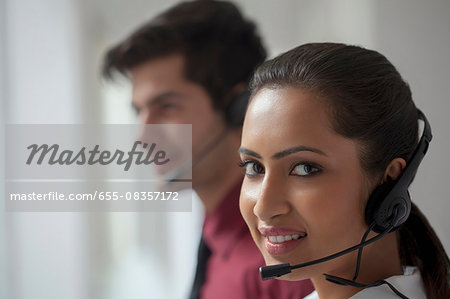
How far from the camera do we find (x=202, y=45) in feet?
4.78

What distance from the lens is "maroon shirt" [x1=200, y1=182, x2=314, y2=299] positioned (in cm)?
110

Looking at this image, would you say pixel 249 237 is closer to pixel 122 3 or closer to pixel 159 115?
pixel 159 115

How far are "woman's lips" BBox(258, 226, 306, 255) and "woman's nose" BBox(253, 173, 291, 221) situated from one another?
2 cm

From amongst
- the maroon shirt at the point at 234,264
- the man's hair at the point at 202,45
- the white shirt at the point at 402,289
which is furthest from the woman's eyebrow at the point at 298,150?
the man's hair at the point at 202,45

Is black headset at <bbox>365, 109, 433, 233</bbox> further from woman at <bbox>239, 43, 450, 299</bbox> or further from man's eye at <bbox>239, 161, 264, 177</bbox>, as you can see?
man's eye at <bbox>239, 161, 264, 177</bbox>

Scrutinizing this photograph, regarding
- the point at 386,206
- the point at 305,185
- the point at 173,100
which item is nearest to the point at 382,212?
the point at 386,206

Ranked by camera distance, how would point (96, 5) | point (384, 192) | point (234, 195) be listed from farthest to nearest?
point (96, 5), point (234, 195), point (384, 192)

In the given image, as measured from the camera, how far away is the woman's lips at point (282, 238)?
28.7 inches

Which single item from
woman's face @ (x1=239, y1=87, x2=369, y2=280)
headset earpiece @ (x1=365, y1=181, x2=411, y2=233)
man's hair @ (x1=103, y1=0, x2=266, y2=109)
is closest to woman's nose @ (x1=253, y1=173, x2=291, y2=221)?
woman's face @ (x1=239, y1=87, x2=369, y2=280)

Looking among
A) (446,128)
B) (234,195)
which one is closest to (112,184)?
(234,195)

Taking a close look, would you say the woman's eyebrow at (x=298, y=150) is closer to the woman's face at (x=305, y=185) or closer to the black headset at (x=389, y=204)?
the woman's face at (x=305, y=185)

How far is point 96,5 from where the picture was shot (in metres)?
1.75

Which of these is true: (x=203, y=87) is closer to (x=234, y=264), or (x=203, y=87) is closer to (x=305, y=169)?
(x=234, y=264)

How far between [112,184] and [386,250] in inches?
43.8
